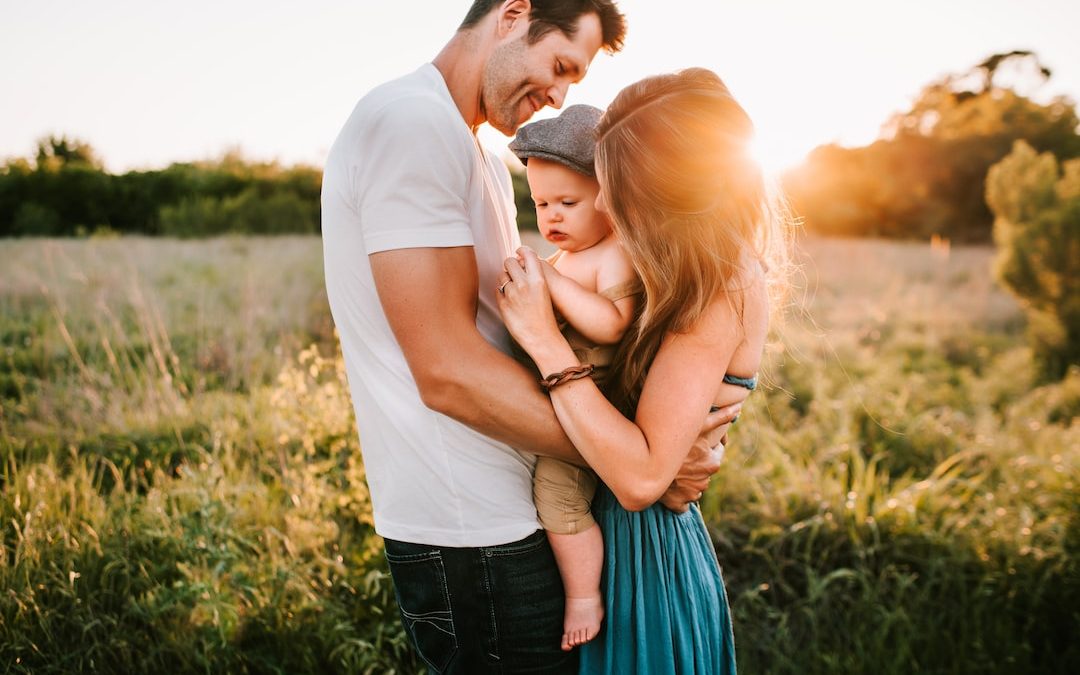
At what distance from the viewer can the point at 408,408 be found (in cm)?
138

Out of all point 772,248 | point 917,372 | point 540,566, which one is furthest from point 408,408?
point 917,372

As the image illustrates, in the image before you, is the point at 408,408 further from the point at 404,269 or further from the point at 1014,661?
the point at 1014,661

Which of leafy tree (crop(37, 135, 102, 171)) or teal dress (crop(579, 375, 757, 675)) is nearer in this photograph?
teal dress (crop(579, 375, 757, 675))

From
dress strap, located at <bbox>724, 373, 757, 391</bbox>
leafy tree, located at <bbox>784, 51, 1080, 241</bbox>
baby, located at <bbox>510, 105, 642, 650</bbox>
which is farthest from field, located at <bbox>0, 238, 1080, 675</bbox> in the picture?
leafy tree, located at <bbox>784, 51, 1080, 241</bbox>

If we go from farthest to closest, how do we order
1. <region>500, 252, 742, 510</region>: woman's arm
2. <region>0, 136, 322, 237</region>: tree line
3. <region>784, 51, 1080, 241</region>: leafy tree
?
<region>784, 51, 1080, 241</region>: leafy tree, <region>0, 136, 322, 237</region>: tree line, <region>500, 252, 742, 510</region>: woman's arm

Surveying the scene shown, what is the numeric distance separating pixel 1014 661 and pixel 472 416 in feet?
10.0

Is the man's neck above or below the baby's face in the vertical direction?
above

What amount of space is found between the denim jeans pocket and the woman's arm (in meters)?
0.39

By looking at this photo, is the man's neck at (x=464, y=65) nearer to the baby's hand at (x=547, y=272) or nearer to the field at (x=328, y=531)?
the baby's hand at (x=547, y=272)

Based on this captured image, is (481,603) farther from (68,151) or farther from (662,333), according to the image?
(68,151)

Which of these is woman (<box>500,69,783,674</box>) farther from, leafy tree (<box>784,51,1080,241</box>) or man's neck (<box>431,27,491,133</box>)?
leafy tree (<box>784,51,1080,241</box>)

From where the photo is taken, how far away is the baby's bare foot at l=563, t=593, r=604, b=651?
4.92 ft

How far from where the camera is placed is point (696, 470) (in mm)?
1577

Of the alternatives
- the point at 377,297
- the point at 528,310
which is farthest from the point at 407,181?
the point at 528,310
